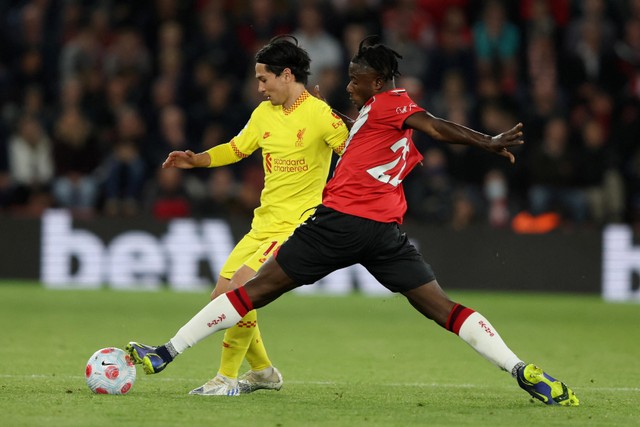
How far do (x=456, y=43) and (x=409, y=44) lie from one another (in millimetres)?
698

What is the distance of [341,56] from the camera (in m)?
17.2

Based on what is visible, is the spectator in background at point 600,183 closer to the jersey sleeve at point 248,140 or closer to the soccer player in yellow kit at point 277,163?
the soccer player in yellow kit at point 277,163

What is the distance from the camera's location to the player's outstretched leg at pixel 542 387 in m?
7.11

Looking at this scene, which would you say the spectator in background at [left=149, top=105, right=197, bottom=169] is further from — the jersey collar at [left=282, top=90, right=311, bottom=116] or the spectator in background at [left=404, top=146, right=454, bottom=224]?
the jersey collar at [left=282, top=90, right=311, bottom=116]

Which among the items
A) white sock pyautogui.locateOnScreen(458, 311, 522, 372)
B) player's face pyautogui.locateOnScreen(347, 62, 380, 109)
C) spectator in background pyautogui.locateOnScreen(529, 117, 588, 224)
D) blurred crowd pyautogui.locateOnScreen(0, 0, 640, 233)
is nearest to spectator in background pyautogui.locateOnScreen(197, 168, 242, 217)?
blurred crowd pyautogui.locateOnScreen(0, 0, 640, 233)

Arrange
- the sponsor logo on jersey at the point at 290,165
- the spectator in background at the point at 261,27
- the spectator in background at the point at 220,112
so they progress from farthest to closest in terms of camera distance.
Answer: the spectator in background at the point at 261,27 < the spectator in background at the point at 220,112 < the sponsor logo on jersey at the point at 290,165

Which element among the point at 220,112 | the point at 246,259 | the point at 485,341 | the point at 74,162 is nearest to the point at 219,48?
the point at 220,112

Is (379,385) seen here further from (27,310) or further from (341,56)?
(341,56)

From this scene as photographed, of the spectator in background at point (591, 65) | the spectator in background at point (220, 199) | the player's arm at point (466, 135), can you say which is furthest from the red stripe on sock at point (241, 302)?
the spectator in background at point (591, 65)

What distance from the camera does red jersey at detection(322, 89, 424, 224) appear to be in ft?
23.3

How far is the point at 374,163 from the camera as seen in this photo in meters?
7.16

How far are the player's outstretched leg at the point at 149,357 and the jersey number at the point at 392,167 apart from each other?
1656mm

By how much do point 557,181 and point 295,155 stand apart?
8.97 m

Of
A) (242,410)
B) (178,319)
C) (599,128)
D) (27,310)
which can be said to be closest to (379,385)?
(242,410)
